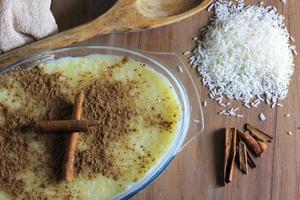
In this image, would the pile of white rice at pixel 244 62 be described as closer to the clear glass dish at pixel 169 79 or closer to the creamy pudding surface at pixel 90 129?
the clear glass dish at pixel 169 79

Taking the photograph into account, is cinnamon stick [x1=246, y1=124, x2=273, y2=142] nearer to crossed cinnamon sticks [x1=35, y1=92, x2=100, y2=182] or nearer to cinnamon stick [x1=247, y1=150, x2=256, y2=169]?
cinnamon stick [x1=247, y1=150, x2=256, y2=169]

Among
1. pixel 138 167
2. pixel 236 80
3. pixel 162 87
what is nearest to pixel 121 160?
pixel 138 167

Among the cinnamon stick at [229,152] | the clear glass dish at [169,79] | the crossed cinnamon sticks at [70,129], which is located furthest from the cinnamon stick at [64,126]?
the cinnamon stick at [229,152]

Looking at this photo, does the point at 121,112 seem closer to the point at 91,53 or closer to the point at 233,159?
the point at 91,53

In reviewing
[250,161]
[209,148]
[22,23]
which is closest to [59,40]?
[22,23]

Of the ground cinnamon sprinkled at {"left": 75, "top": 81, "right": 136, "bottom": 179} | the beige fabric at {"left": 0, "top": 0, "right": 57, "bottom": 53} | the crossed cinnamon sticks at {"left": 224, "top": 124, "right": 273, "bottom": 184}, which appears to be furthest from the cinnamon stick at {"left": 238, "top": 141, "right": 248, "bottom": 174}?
the beige fabric at {"left": 0, "top": 0, "right": 57, "bottom": 53}

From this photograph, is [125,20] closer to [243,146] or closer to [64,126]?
[64,126]
